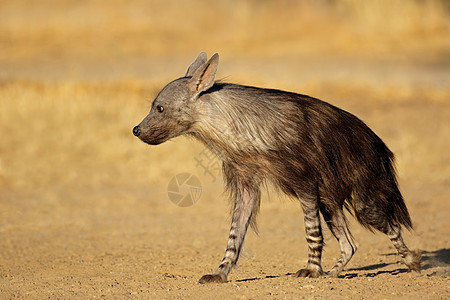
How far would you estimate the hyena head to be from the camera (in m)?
6.43

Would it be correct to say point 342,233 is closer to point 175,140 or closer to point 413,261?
point 413,261

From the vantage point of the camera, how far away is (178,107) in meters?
6.52

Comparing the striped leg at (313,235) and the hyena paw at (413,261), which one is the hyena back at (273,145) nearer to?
the striped leg at (313,235)

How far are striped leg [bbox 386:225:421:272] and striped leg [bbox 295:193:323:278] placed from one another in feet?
2.99

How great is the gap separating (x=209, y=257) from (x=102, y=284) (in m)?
1.97

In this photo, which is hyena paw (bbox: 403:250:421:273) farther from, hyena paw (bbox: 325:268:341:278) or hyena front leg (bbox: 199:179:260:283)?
hyena front leg (bbox: 199:179:260:283)

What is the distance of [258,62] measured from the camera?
20.8 m

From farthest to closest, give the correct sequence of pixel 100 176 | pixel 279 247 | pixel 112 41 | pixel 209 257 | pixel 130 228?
1. pixel 112 41
2. pixel 100 176
3. pixel 130 228
4. pixel 279 247
5. pixel 209 257

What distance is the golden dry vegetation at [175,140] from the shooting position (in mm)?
7543

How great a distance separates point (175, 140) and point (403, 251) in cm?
774

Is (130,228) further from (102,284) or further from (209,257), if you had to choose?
(102,284)

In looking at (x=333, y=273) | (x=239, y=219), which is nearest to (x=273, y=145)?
(x=239, y=219)

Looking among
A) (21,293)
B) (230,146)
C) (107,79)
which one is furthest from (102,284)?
(107,79)

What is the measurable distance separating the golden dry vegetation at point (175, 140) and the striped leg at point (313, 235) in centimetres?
23
